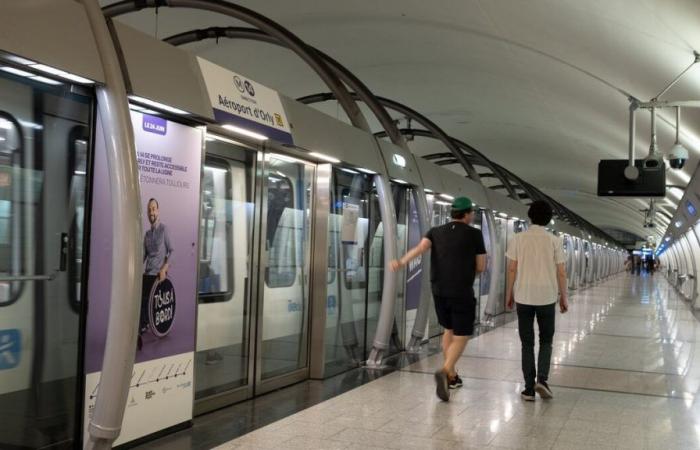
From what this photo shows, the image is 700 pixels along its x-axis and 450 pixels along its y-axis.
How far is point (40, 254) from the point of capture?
4.14 metres

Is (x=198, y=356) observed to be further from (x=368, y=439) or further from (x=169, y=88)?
(x=169, y=88)

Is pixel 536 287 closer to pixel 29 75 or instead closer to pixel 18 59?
pixel 29 75

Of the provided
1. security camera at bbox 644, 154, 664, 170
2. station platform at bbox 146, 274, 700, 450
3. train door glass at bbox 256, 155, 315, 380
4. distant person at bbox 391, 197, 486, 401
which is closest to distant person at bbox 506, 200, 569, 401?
station platform at bbox 146, 274, 700, 450

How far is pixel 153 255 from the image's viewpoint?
4758mm

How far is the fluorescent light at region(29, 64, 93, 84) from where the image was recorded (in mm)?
3625

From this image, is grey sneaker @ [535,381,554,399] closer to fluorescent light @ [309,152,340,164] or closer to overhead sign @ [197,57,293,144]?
fluorescent light @ [309,152,340,164]

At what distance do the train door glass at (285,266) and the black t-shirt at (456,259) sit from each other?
1484 mm

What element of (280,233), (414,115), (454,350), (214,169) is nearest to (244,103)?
(214,169)

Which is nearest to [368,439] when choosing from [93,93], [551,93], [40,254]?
[40,254]

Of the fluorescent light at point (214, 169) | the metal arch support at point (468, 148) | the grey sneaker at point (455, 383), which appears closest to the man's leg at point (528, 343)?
the grey sneaker at point (455, 383)

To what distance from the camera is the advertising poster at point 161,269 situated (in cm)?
429

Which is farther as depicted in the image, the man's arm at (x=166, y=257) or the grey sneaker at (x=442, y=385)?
the grey sneaker at (x=442, y=385)

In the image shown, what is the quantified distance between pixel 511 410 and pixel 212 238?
2959 millimetres

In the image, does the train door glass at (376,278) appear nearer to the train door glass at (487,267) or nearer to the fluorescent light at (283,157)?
the fluorescent light at (283,157)
